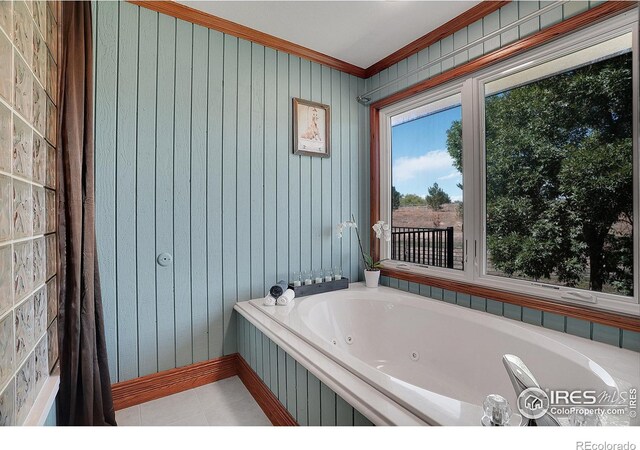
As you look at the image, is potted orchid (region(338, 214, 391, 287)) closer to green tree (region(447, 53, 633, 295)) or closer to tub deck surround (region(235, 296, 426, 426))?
green tree (region(447, 53, 633, 295))

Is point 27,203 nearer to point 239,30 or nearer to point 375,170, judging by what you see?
point 239,30

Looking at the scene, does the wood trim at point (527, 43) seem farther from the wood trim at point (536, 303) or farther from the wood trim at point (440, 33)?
the wood trim at point (536, 303)

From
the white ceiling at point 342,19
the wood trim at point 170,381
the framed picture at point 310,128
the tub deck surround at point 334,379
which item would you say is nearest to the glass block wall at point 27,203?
the wood trim at point 170,381

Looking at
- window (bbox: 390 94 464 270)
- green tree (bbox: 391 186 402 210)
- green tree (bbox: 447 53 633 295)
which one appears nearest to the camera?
green tree (bbox: 447 53 633 295)

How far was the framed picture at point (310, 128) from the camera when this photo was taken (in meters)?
2.21

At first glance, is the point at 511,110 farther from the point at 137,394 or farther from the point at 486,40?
the point at 137,394

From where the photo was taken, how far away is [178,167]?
1804 millimetres

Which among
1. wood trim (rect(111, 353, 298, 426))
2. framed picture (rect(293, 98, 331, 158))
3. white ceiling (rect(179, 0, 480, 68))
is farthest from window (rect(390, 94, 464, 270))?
wood trim (rect(111, 353, 298, 426))

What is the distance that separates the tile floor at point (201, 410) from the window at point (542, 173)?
145 centimetres

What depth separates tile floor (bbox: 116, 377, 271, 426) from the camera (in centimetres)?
153

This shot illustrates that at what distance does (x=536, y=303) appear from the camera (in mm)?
1567

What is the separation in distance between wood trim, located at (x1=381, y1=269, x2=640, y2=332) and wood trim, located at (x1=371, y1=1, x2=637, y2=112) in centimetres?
134

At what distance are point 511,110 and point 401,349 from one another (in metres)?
1.60
